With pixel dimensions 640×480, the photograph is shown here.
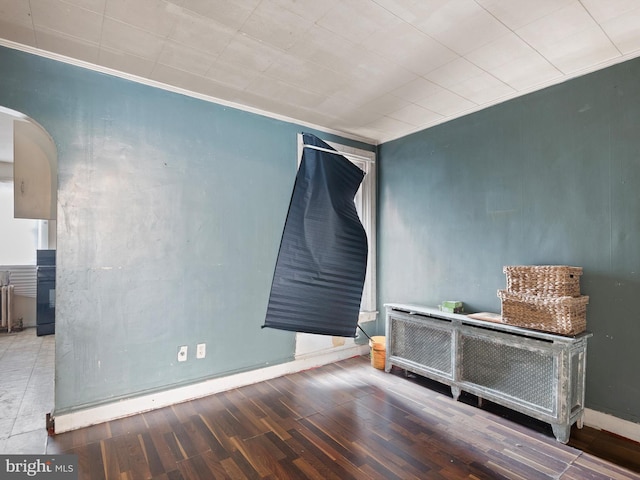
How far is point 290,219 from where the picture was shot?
272 centimetres

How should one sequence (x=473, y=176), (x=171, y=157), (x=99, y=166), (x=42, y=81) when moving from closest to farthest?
1. (x=42, y=81)
2. (x=99, y=166)
3. (x=171, y=157)
4. (x=473, y=176)

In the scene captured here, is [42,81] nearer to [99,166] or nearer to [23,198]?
[99,166]

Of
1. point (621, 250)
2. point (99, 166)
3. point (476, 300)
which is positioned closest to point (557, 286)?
point (621, 250)

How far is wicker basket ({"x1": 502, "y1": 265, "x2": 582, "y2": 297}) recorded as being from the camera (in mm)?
2242

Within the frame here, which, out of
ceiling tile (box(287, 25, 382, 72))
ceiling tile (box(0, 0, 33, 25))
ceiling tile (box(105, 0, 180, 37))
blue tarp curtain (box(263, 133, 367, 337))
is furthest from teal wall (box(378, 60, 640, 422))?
ceiling tile (box(0, 0, 33, 25))

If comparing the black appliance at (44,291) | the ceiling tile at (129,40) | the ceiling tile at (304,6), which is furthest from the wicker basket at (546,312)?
the black appliance at (44,291)

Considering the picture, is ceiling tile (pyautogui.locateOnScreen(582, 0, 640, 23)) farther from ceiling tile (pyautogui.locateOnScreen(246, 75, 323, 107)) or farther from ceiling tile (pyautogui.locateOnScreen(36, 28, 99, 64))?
ceiling tile (pyautogui.locateOnScreen(36, 28, 99, 64))

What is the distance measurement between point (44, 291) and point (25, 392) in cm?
232

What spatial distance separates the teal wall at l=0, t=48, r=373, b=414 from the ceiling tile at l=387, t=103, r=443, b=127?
1213 mm

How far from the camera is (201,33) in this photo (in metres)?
2.00

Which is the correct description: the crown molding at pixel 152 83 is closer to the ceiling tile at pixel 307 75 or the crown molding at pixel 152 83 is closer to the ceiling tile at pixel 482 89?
the ceiling tile at pixel 307 75

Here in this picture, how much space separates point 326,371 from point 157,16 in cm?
321

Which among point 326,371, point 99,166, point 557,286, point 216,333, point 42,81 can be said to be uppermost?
point 42,81

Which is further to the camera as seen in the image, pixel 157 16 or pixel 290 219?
pixel 290 219
